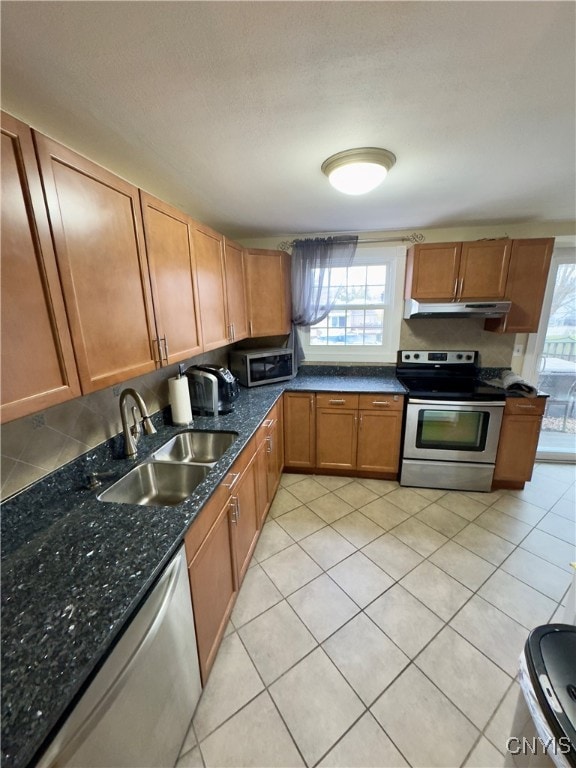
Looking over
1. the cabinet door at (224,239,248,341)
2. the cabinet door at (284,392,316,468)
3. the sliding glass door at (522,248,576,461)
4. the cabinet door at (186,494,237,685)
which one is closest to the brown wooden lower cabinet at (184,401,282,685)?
the cabinet door at (186,494,237,685)

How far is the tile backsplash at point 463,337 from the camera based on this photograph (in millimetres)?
2916

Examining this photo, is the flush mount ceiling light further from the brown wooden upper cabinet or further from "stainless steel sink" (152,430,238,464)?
"stainless steel sink" (152,430,238,464)

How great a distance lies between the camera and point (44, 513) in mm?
1137

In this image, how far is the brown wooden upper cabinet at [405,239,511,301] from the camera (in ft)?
8.13

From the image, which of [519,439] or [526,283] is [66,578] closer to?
[519,439]

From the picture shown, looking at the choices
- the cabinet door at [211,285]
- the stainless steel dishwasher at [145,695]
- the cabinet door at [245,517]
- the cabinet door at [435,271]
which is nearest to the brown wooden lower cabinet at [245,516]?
the cabinet door at [245,517]

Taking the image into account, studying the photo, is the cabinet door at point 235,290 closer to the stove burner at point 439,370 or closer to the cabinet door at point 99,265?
the cabinet door at point 99,265

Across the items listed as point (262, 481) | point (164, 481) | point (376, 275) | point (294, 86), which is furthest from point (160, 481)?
point (376, 275)

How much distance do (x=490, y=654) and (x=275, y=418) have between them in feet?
6.08

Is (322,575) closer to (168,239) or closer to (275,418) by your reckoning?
(275,418)

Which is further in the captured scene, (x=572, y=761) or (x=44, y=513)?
(x=44, y=513)

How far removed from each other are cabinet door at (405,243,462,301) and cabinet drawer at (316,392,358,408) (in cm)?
107

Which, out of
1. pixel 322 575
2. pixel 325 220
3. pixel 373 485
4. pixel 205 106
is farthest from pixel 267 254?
pixel 322 575

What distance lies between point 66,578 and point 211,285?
1.70 m
